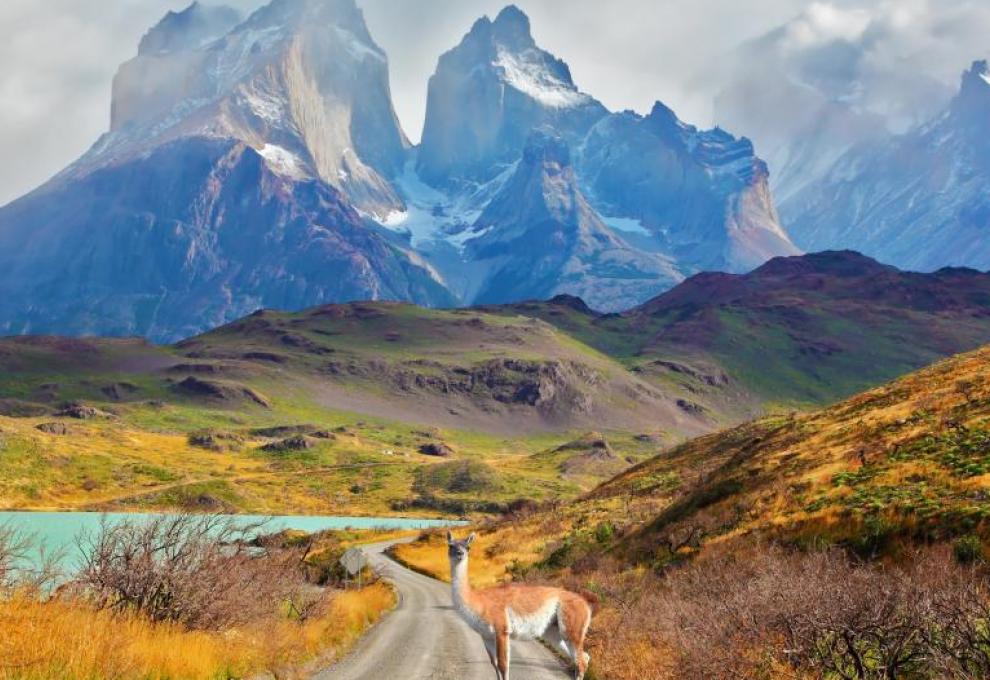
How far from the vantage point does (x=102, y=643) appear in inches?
615

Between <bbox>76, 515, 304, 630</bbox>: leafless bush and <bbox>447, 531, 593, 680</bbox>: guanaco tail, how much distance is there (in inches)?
305

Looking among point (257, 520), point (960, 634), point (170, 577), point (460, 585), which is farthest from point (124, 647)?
point (257, 520)

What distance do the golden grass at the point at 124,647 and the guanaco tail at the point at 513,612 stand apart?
224 inches

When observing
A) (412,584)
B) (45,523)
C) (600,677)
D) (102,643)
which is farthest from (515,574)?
(45,523)

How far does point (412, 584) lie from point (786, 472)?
91.5 ft

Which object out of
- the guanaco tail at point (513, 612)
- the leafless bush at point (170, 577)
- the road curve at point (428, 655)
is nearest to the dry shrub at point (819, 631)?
the guanaco tail at point (513, 612)

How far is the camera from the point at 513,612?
17.8 metres

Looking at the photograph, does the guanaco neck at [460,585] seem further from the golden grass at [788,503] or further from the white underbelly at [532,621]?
the golden grass at [788,503]

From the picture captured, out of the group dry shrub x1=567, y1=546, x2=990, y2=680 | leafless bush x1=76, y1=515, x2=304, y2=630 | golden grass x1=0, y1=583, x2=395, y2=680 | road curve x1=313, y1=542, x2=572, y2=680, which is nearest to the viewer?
dry shrub x1=567, y1=546, x2=990, y2=680

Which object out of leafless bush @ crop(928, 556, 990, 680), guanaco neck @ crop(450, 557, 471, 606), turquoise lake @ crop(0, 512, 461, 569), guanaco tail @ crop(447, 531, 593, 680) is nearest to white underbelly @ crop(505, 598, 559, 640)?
guanaco tail @ crop(447, 531, 593, 680)

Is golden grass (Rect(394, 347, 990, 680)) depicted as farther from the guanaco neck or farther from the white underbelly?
the guanaco neck

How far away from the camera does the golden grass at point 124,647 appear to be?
13977 mm

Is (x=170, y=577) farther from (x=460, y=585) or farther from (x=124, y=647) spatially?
(x=460, y=585)

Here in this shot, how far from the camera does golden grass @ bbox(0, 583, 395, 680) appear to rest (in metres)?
14.0
